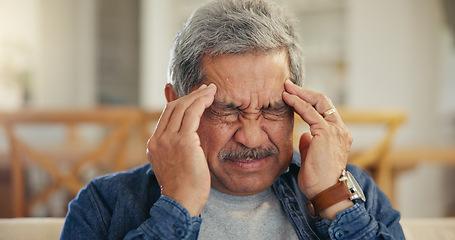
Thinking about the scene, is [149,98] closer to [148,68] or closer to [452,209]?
[148,68]

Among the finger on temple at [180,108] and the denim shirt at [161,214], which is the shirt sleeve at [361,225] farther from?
the finger on temple at [180,108]

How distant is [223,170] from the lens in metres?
1.08

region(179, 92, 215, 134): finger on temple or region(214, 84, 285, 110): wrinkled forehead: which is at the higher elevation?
region(214, 84, 285, 110): wrinkled forehead

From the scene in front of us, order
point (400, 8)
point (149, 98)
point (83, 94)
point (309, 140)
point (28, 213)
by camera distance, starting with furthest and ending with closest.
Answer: point (83, 94) → point (149, 98) → point (400, 8) → point (28, 213) → point (309, 140)

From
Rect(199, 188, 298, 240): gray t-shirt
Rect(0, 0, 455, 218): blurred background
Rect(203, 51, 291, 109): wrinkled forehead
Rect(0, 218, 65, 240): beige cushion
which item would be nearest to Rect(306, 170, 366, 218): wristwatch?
Rect(199, 188, 298, 240): gray t-shirt

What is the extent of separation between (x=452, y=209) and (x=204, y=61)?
13.0 feet

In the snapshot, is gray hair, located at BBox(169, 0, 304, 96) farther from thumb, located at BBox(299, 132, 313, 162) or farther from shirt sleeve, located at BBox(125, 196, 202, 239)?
shirt sleeve, located at BBox(125, 196, 202, 239)

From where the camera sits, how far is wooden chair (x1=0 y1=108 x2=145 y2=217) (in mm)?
2277

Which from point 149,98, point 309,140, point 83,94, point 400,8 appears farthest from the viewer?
point 83,94

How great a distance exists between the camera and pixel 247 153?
1.05m

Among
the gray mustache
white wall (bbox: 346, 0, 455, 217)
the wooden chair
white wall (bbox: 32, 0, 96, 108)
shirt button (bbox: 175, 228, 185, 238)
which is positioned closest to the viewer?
shirt button (bbox: 175, 228, 185, 238)

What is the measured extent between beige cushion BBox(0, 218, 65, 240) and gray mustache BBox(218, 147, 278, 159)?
0.48m

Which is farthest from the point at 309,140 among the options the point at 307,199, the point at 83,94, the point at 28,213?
the point at 83,94

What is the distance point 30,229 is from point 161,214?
17.6 inches
